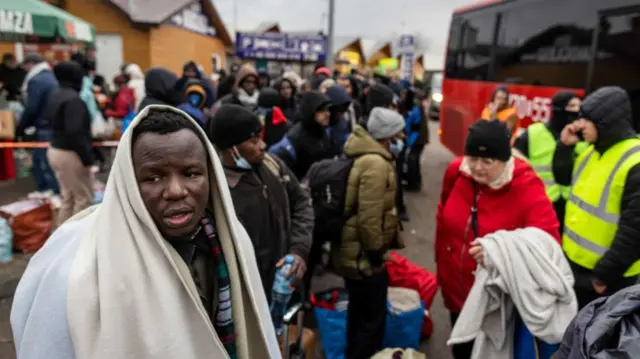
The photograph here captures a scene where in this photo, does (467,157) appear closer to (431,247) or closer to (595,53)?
(431,247)

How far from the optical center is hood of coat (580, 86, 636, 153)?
2.87m

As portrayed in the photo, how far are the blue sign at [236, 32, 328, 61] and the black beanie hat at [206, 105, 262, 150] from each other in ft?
54.1

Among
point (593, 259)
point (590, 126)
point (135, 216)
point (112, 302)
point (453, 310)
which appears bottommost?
point (453, 310)

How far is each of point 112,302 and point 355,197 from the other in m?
2.11

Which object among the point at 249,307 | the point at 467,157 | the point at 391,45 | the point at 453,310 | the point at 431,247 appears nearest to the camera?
the point at 249,307

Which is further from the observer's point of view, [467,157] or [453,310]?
[453,310]

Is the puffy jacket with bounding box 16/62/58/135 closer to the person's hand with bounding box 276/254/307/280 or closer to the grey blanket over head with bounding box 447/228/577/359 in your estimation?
the person's hand with bounding box 276/254/307/280

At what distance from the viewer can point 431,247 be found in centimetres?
635

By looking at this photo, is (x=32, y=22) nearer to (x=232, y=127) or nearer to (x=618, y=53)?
(x=232, y=127)

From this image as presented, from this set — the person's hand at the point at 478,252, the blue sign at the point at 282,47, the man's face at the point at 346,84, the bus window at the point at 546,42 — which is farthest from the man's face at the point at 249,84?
the blue sign at the point at 282,47

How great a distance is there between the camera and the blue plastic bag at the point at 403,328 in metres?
3.62

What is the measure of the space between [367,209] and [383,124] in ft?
2.21

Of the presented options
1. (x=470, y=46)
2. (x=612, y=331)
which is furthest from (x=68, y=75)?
(x=470, y=46)

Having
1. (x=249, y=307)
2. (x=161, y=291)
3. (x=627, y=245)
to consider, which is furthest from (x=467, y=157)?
(x=161, y=291)
